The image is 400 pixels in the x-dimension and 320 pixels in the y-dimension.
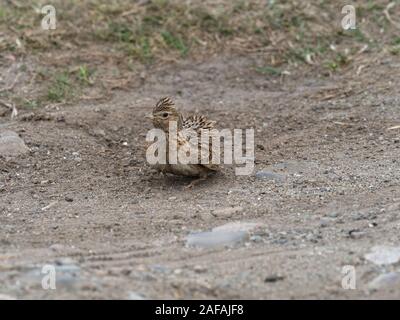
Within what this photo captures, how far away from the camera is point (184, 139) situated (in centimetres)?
809

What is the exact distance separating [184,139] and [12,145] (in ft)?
6.20

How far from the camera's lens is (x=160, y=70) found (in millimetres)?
10977

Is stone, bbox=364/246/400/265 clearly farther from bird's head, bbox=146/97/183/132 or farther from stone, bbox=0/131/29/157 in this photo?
stone, bbox=0/131/29/157

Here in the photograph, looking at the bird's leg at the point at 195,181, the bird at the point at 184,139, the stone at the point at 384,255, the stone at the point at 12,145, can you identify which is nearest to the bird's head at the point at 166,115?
the bird at the point at 184,139

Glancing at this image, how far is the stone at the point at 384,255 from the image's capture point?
614cm

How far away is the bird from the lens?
8016 mm

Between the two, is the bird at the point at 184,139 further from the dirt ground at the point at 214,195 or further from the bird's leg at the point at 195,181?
the dirt ground at the point at 214,195

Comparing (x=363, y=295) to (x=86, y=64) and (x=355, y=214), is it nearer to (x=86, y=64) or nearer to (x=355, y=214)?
(x=355, y=214)

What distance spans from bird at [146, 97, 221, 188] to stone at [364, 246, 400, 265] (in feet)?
7.19

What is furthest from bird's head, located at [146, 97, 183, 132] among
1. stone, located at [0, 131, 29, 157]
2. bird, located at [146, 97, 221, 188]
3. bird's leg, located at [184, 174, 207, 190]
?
stone, located at [0, 131, 29, 157]

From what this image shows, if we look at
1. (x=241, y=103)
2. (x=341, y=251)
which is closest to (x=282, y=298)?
(x=341, y=251)

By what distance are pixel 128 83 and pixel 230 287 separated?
525 cm

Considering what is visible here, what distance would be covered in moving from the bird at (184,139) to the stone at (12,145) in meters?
1.47
